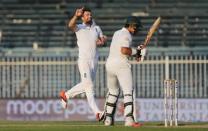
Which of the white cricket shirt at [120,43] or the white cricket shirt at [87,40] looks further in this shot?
the white cricket shirt at [87,40]

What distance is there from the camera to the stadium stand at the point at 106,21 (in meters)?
30.7

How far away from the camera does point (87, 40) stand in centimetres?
1830

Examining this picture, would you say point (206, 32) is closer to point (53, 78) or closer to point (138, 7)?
point (138, 7)

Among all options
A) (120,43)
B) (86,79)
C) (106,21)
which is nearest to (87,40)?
(86,79)

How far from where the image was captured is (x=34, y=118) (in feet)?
82.8

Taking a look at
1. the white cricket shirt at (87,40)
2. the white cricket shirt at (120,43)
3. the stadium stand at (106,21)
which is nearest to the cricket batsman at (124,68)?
the white cricket shirt at (120,43)

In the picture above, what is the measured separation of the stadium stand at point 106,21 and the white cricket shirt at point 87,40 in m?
12.0

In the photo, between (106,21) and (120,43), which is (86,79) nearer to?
(120,43)

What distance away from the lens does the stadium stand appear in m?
30.7

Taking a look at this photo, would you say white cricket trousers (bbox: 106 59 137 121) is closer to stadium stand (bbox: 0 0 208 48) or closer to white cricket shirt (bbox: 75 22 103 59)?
white cricket shirt (bbox: 75 22 103 59)

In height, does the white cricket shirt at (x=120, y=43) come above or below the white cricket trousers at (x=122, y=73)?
above

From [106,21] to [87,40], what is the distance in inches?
506

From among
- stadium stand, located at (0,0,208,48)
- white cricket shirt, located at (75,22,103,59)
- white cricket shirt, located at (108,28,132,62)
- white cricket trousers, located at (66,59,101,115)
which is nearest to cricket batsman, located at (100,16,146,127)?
white cricket shirt, located at (108,28,132,62)

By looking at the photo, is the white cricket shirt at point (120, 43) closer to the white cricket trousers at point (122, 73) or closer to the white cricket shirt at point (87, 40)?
the white cricket trousers at point (122, 73)
